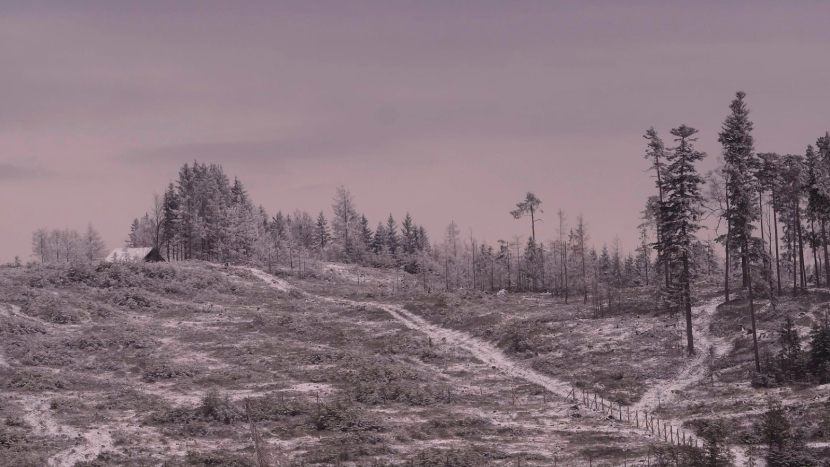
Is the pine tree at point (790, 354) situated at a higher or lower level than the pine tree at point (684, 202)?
lower

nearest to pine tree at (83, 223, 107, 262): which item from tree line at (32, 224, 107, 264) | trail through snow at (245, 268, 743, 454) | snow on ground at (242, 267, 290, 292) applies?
tree line at (32, 224, 107, 264)

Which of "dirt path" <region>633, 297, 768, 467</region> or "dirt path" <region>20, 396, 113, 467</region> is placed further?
"dirt path" <region>633, 297, 768, 467</region>

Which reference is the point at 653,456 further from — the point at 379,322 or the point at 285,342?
the point at 379,322

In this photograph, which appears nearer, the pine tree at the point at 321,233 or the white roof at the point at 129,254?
the white roof at the point at 129,254

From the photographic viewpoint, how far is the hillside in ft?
108

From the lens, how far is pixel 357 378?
48.7 m

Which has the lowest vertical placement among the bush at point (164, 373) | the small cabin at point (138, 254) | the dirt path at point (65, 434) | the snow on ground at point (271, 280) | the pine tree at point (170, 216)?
the dirt path at point (65, 434)

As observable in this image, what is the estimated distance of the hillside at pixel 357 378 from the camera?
32844 millimetres

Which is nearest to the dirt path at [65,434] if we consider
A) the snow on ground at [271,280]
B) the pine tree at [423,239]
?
the snow on ground at [271,280]

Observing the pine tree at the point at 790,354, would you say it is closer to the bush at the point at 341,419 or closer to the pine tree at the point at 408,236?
the bush at the point at 341,419

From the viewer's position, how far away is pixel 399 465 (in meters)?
30.0

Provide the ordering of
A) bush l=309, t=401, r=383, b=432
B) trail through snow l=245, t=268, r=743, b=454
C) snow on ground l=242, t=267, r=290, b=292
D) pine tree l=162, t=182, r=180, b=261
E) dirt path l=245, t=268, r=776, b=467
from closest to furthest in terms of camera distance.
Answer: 1. bush l=309, t=401, r=383, b=432
2. dirt path l=245, t=268, r=776, b=467
3. trail through snow l=245, t=268, r=743, b=454
4. snow on ground l=242, t=267, r=290, b=292
5. pine tree l=162, t=182, r=180, b=261

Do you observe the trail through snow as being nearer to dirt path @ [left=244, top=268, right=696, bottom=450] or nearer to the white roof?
dirt path @ [left=244, top=268, right=696, bottom=450]

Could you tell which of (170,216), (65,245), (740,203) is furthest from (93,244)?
(740,203)
